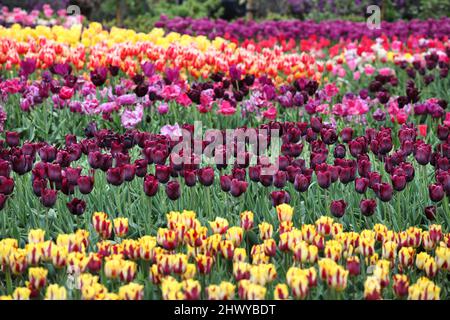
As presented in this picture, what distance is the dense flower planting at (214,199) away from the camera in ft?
8.80

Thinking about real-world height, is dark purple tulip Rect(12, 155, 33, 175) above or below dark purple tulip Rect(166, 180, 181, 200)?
above

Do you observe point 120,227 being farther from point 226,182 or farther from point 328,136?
point 328,136

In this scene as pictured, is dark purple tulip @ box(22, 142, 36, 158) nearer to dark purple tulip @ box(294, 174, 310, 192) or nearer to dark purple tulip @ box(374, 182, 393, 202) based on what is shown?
dark purple tulip @ box(294, 174, 310, 192)

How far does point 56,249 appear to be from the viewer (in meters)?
2.73

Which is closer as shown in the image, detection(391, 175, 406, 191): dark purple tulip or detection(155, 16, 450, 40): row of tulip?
detection(391, 175, 406, 191): dark purple tulip

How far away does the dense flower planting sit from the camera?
106 inches

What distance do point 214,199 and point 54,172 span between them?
86 cm

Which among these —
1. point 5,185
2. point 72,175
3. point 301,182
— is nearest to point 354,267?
point 301,182

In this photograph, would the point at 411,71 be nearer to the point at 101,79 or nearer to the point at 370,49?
the point at 370,49

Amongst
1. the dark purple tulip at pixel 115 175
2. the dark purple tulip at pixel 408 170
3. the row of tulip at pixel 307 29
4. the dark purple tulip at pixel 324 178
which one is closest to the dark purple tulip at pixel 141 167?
the dark purple tulip at pixel 115 175

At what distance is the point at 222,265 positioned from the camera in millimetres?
3025

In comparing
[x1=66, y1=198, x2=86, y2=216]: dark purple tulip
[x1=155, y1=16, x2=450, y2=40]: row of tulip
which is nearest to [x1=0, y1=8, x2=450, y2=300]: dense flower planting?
[x1=66, y1=198, x2=86, y2=216]: dark purple tulip
